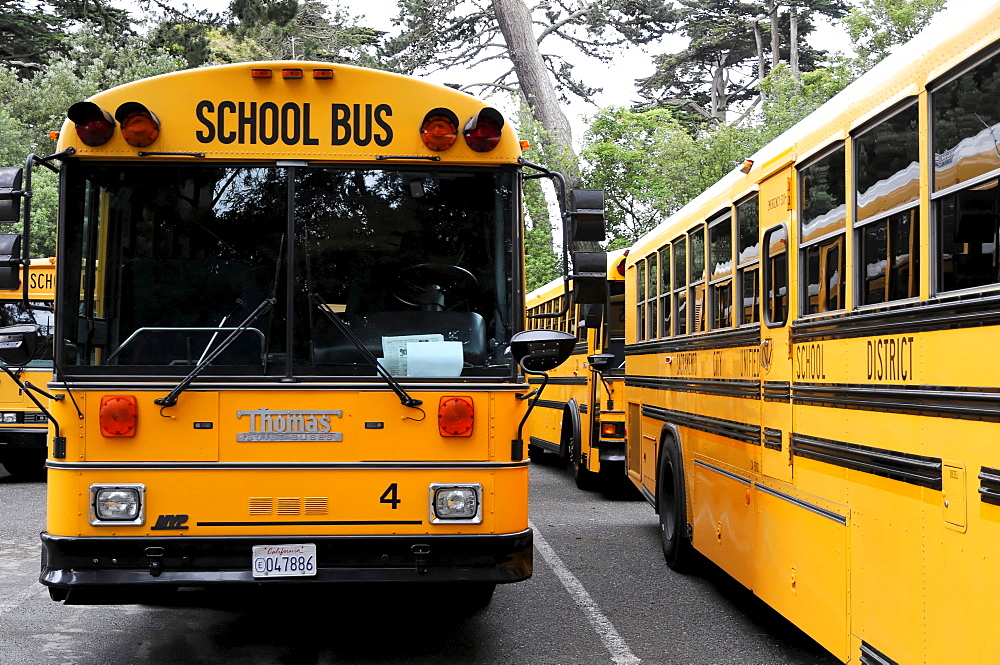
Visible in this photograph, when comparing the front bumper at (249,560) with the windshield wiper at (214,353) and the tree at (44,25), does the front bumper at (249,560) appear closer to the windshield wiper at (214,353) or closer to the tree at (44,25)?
the windshield wiper at (214,353)

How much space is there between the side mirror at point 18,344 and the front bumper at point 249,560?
0.79 metres

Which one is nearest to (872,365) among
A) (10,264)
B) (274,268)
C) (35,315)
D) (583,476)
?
(274,268)

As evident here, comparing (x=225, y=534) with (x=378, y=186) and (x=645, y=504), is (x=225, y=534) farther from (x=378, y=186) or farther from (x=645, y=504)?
(x=645, y=504)

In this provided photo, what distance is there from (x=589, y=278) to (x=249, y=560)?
203 cm

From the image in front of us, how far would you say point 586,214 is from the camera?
201 inches

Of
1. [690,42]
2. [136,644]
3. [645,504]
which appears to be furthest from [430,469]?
[690,42]

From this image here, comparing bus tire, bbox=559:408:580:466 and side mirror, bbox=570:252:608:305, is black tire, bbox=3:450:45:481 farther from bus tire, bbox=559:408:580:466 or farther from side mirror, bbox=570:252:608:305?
side mirror, bbox=570:252:608:305

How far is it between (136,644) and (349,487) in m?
1.81

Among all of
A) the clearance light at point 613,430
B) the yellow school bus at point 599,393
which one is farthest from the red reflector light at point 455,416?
the clearance light at point 613,430

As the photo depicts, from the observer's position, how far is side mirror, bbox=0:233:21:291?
4809 millimetres

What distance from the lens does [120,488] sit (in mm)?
4801

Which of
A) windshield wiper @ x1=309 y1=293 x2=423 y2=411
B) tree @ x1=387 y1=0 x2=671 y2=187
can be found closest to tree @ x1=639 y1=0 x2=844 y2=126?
tree @ x1=387 y1=0 x2=671 y2=187

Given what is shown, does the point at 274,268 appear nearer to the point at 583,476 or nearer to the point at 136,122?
the point at 136,122

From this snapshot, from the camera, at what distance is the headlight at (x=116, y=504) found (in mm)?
4773
